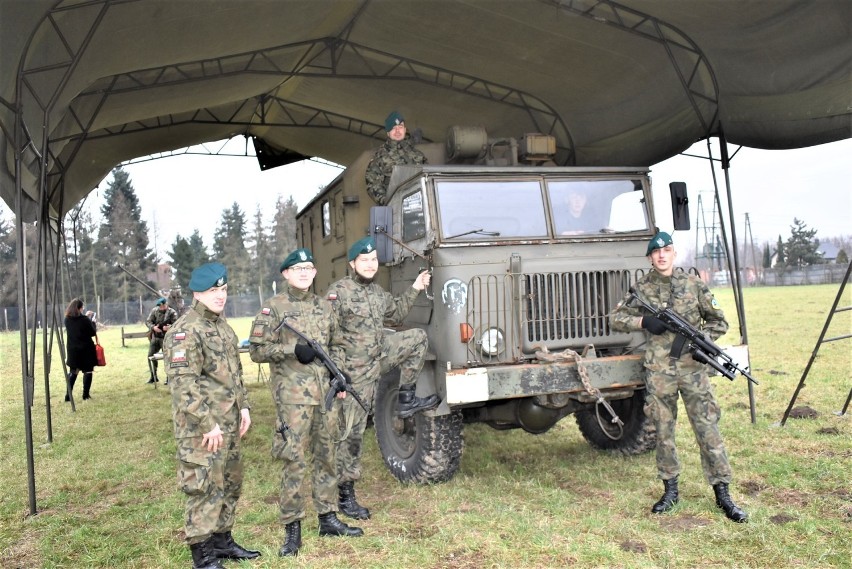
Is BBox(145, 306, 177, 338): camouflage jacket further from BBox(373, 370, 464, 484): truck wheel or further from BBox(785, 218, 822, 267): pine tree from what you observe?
BBox(785, 218, 822, 267): pine tree

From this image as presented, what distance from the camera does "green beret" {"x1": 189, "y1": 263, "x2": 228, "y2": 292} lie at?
12.5 feet

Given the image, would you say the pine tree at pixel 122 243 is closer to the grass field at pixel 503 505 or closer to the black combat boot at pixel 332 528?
the grass field at pixel 503 505

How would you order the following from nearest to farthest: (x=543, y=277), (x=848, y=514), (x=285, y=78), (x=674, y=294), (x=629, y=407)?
(x=848, y=514), (x=674, y=294), (x=543, y=277), (x=629, y=407), (x=285, y=78)

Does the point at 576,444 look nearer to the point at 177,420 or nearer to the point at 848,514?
the point at 848,514

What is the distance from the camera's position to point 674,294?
188 inches

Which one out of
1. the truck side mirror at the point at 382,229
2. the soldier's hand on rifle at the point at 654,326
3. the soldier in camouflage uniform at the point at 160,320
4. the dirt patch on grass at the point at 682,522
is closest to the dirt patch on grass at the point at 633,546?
the dirt patch on grass at the point at 682,522

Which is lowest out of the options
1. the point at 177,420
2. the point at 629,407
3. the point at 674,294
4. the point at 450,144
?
the point at 629,407

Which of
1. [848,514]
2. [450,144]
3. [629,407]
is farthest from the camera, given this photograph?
[450,144]

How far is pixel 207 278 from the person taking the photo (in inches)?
151

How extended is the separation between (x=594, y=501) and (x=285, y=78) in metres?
8.01

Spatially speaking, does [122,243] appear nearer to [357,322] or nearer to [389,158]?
[389,158]

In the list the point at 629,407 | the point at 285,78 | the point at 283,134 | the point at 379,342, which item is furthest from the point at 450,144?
the point at 283,134

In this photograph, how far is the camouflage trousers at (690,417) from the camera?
177 inches

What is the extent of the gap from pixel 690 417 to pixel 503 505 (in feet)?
4.69
